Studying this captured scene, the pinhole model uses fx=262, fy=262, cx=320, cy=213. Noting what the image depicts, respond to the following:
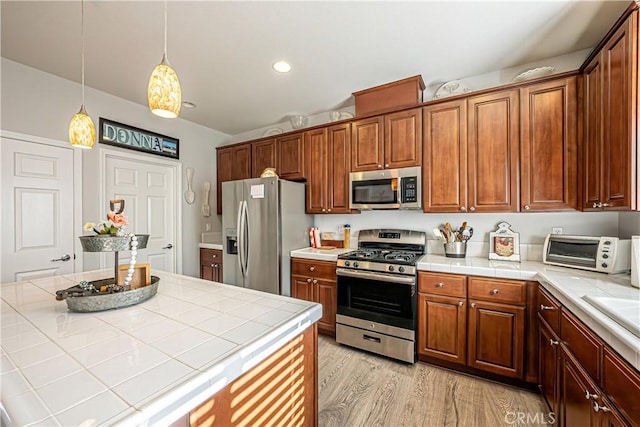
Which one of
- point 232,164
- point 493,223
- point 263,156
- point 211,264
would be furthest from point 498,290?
point 232,164

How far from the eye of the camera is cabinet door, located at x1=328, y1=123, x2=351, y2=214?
2979mm

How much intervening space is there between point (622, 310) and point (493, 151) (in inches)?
58.2

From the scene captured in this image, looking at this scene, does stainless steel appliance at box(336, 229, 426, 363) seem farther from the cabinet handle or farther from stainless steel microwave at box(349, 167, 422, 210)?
→ the cabinet handle

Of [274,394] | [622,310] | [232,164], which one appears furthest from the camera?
[232,164]

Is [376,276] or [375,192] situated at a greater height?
[375,192]

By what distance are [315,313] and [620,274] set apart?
2.11 m

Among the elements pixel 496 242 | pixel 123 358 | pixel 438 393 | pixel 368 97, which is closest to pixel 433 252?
pixel 496 242

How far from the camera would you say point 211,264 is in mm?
3736

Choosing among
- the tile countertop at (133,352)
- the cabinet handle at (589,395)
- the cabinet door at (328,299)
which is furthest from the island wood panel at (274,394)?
the cabinet door at (328,299)

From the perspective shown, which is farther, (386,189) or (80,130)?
(386,189)

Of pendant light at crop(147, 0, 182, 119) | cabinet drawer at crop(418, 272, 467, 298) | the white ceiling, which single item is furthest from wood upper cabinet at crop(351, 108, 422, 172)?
pendant light at crop(147, 0, 182, 119)

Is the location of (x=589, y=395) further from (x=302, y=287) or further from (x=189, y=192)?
(x=189, y=192)

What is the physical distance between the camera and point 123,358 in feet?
2.63

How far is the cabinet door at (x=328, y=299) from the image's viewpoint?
109 inches
